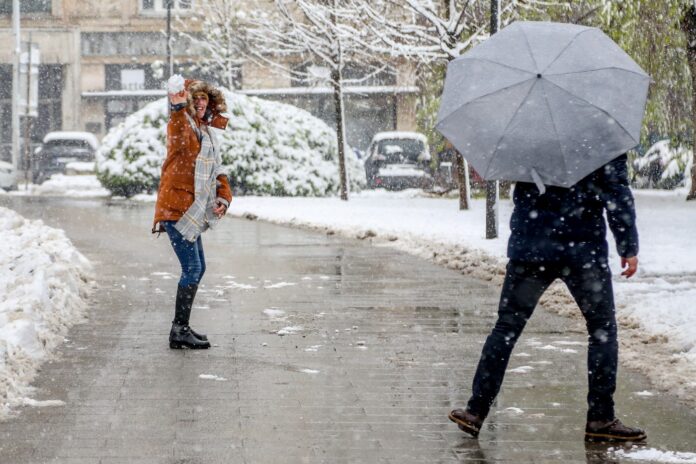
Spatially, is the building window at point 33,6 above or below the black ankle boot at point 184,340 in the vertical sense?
above

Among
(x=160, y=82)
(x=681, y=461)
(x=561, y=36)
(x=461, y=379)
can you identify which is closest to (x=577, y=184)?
(x=561, y=36)

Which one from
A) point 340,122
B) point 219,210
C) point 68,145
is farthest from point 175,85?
point 68,145

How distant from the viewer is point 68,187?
34094mm

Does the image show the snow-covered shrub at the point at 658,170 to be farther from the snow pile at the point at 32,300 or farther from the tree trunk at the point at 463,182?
the snow pile at the point at 32,300

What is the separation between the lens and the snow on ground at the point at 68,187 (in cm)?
3134

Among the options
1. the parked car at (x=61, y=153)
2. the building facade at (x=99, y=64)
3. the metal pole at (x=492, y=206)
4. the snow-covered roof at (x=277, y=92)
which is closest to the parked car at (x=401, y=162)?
the parked car at (x=61, y=153)

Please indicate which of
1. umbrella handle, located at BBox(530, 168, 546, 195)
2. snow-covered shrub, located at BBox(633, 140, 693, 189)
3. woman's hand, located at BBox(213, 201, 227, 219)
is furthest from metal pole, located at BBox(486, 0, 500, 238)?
snow-covered shrub, located at BBox(633, 140, 693, 189)

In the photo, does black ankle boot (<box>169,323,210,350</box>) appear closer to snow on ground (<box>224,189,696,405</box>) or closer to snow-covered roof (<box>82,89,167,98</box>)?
snow on ground (<box>224,189,696,405</box>)

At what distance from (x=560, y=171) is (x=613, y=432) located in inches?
48.2

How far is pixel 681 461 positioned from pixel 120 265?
8.53 metres

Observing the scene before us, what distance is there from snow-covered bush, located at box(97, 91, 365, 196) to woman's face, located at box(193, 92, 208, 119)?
19.7 metres

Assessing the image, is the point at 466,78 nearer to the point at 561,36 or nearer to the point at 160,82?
the point at 561,36

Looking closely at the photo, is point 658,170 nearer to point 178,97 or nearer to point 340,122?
point 340,122

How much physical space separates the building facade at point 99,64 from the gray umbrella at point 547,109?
4540cm
